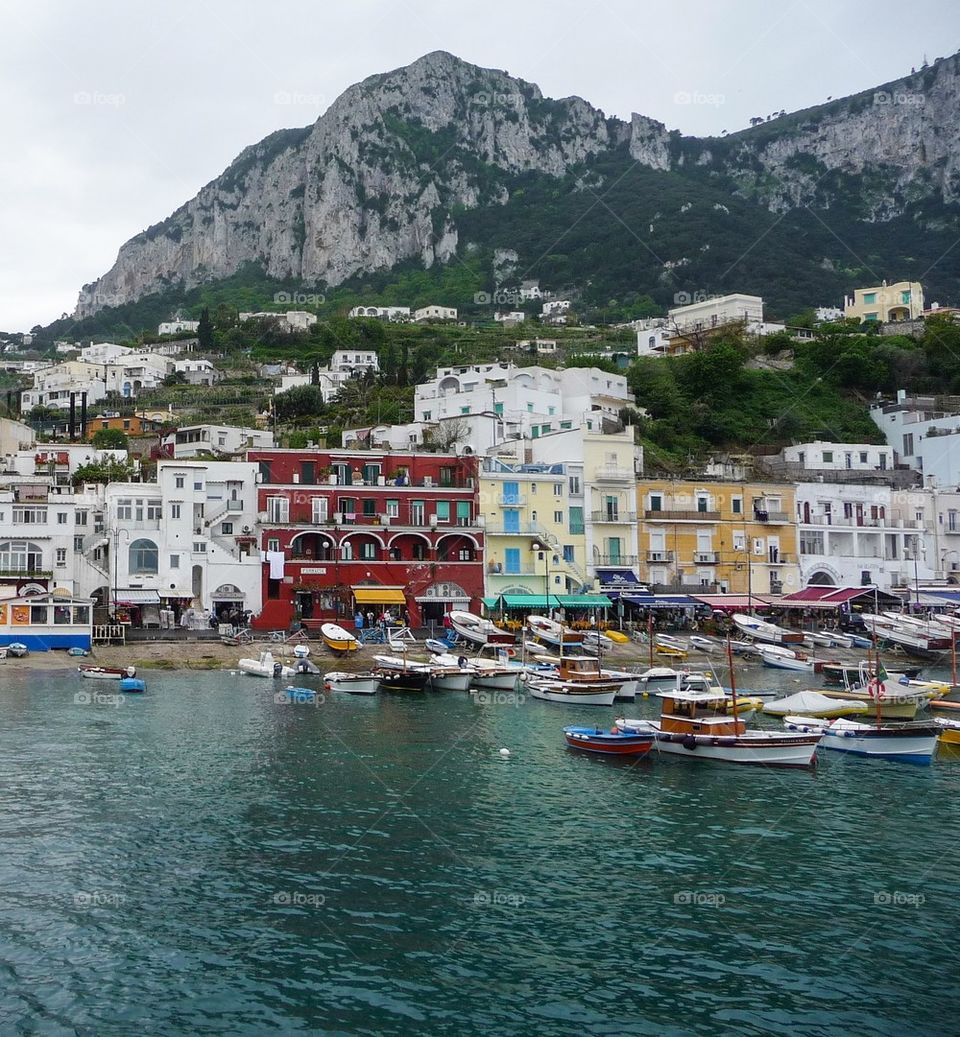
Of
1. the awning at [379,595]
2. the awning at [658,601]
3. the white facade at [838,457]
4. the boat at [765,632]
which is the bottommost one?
the boat at [765,632]

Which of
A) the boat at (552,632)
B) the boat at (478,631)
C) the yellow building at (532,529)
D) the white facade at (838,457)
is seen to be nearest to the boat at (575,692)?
the boat at (552,632)

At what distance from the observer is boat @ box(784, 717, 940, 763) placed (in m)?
38.3

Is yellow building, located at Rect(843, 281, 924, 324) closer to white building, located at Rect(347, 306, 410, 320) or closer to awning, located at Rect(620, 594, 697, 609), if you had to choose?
white building, located at Rect(347, 306, 410, 320)

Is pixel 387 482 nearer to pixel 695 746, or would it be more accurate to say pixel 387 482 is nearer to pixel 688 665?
pixel 688 665

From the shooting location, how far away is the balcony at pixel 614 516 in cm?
8219

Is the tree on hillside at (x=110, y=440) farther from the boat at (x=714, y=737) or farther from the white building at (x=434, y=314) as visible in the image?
the white building at (x=434, y=314)

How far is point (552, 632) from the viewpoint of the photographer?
70.1 metres

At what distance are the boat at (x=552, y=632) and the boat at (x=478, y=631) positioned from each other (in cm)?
177

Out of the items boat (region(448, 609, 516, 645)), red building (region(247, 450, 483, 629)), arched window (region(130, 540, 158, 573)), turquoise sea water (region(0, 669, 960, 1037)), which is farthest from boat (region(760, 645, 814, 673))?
arched window (region(130, 540, 158, 573))

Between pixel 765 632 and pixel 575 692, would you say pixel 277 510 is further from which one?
pixel 765 632

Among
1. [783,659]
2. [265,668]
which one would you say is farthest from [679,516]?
[265,668]

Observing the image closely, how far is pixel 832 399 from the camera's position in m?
116

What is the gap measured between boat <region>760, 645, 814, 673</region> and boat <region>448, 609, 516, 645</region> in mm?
16673

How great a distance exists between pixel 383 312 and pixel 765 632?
5308 inches
